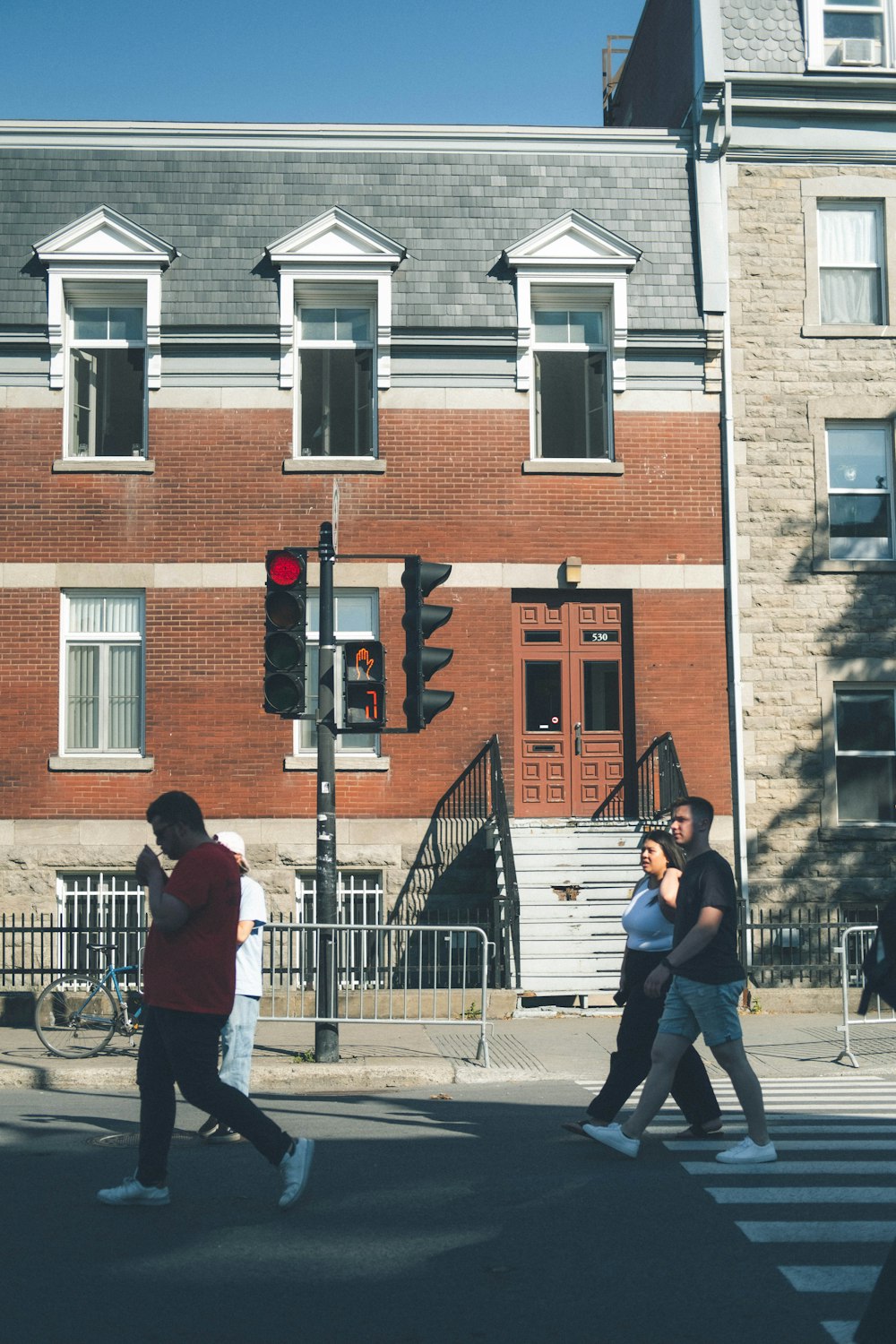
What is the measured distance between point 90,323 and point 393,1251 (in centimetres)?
1477

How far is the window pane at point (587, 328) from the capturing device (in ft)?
61.0

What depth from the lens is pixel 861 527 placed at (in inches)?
722

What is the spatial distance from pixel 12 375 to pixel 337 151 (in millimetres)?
5119

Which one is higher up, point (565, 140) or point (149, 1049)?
point (565, 140)

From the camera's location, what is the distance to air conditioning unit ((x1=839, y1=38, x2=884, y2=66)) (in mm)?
18891

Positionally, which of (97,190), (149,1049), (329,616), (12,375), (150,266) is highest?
(97,190)

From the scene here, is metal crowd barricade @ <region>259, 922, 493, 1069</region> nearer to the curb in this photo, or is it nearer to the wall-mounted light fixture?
the curb

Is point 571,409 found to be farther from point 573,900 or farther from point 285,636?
point 285,636

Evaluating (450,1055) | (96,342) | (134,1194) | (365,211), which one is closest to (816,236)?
(365,211)

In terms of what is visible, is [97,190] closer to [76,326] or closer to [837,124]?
[76,326]

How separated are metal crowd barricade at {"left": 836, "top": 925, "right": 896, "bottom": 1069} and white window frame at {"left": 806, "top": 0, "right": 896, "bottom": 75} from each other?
11337mm

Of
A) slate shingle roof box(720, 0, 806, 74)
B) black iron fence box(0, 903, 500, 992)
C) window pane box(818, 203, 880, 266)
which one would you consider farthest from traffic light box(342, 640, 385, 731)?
slate shingle roof box(720, 0, 806, 74)

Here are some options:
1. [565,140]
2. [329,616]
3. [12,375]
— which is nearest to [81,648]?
[12,375]

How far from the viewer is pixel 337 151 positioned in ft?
61.2
